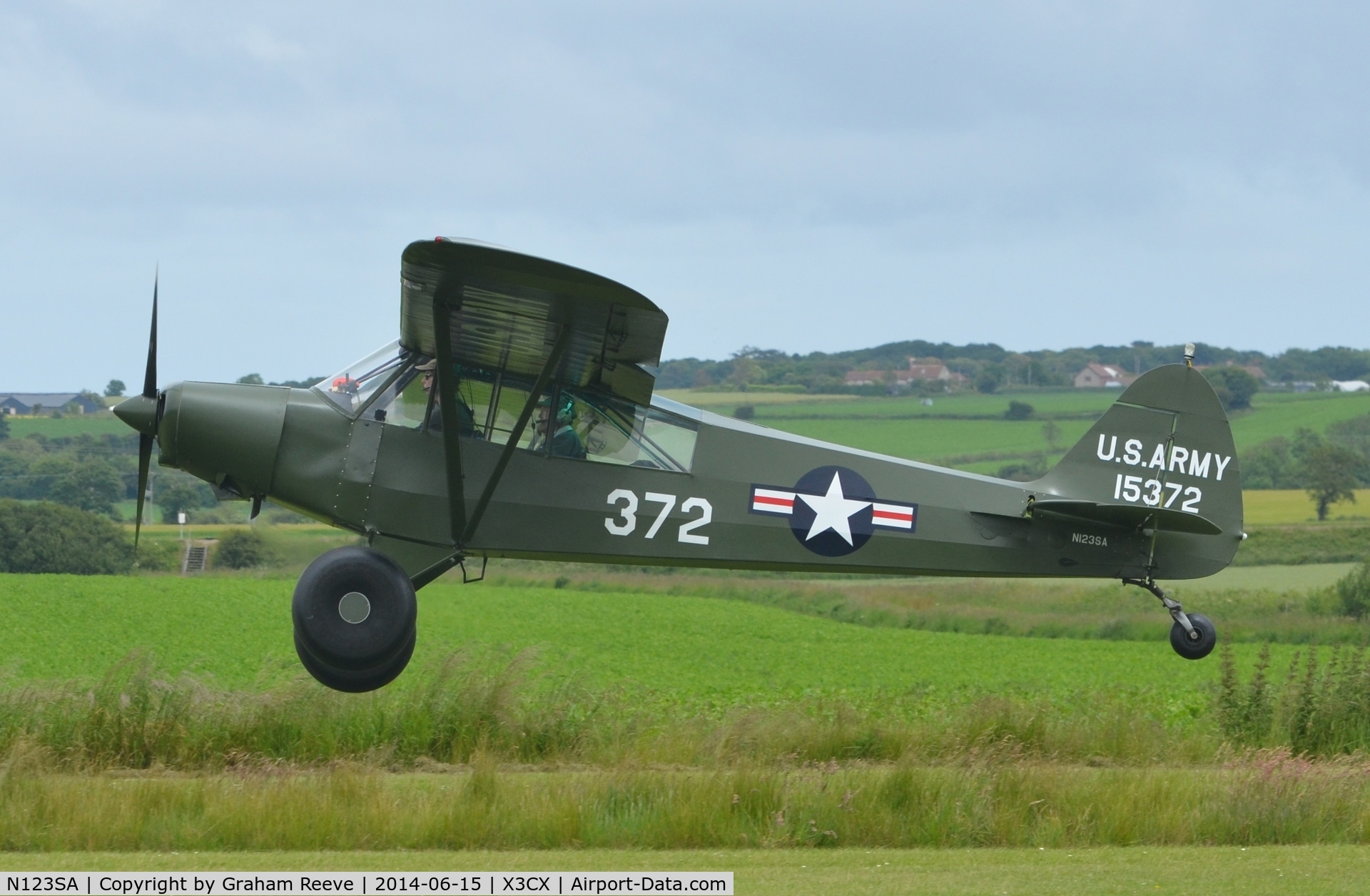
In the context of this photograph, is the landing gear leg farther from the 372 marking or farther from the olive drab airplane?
the 372 marking

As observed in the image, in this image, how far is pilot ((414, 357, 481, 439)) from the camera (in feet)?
31.6

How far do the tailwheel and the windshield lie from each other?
1.03 meters

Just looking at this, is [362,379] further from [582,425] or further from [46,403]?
[46,403]

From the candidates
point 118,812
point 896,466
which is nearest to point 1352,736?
point 896,466

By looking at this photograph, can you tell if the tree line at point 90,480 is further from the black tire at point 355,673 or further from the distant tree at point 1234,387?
the distant tree at point 1234,387

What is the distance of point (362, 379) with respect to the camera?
31.7ft

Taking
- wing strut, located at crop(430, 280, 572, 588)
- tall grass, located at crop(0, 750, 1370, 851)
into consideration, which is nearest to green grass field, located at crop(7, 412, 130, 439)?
tall grass, located at crop(0, 750, 1370, 851)

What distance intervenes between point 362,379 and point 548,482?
56.0 inches

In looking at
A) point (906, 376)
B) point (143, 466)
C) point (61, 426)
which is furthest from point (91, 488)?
point (906, 376)

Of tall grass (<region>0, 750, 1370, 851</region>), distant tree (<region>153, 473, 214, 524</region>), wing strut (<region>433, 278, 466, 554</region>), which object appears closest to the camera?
wing strut (<region>433, 278, 466, 554</region>)

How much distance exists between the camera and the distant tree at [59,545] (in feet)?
117

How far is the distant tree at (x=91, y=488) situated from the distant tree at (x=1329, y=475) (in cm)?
3649

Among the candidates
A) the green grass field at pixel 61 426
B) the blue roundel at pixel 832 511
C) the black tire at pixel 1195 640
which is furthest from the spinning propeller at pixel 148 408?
the green grass field at pixel 61 426

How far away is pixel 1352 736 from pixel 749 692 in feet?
30.1
